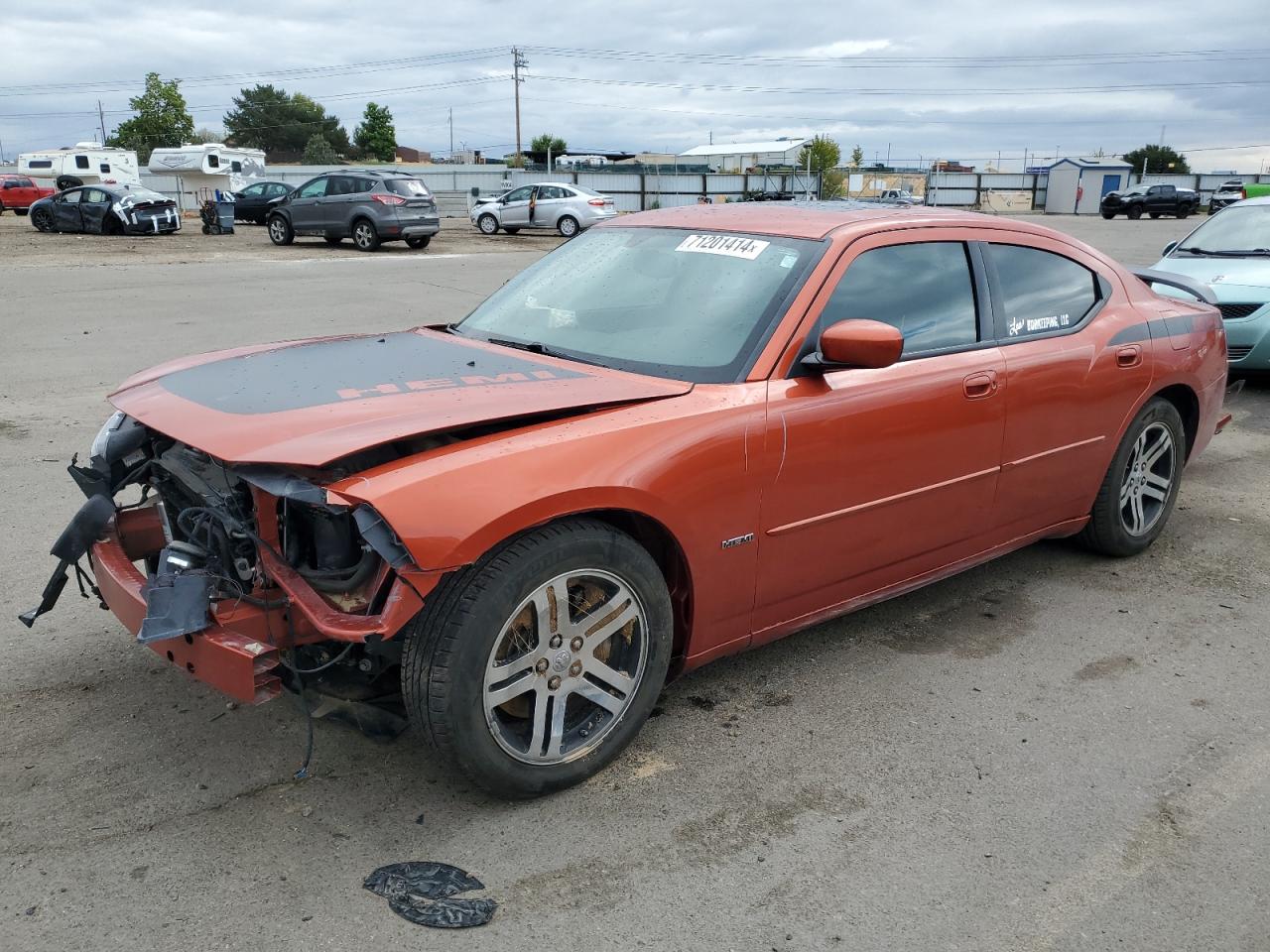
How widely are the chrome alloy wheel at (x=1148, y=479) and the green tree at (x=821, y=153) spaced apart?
195 ft

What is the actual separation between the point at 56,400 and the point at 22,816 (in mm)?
5942

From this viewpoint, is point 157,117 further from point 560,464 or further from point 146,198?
point 560,464

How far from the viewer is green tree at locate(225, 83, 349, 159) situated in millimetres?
110250

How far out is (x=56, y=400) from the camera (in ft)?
25.9

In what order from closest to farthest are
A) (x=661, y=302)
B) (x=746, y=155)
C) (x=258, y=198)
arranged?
(x=661, y=302), (x=258, y=198), (x=746, y=155)

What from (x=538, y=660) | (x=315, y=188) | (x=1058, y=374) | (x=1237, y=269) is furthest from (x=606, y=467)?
(x=315, y=188)

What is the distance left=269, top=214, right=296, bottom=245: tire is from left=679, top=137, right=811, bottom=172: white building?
1346 inches

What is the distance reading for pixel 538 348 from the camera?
146 inches

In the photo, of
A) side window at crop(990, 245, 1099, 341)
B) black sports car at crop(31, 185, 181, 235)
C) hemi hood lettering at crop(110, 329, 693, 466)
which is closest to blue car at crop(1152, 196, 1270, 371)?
side window at crop(990, 245, 1099, 341)

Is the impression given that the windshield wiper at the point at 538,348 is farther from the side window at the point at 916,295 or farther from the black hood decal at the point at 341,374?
the side window at the point at 916,295

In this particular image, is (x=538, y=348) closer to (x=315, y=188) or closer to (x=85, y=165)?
(x=315, y=188)

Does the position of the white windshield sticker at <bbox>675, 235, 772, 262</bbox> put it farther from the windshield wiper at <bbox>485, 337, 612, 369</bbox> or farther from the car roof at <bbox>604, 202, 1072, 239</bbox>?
the windshield wiper at <bbox>485, 337, 612, 369</bbox>

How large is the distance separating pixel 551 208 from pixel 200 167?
18428mm

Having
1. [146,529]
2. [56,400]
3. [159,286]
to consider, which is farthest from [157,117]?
[146,529]
